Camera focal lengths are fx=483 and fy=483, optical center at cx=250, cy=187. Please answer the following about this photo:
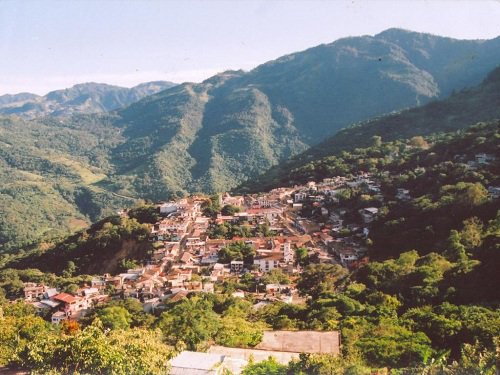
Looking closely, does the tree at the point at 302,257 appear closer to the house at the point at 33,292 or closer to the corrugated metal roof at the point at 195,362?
the house at the point at 33,292

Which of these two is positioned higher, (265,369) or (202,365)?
(202,365)

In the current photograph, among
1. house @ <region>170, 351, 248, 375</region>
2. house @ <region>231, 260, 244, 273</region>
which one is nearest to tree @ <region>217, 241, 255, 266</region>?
house @ <region>231, 260, 244, 273</region>

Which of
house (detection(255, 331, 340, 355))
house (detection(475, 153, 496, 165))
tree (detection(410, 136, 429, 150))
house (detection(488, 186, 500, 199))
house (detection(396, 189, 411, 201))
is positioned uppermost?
tree (detection(410, 136, 429, 150))

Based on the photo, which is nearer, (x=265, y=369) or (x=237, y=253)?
(x=265, y=369)

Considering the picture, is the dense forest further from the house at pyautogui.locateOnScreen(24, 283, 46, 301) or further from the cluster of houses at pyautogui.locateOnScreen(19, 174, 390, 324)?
the house at pyautogui.locateOnScreen(24, 283, 46, 301)

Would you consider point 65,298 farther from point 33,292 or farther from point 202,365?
point 202,365

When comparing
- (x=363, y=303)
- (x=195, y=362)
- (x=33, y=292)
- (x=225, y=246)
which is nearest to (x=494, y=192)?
(x=363, y=303)
